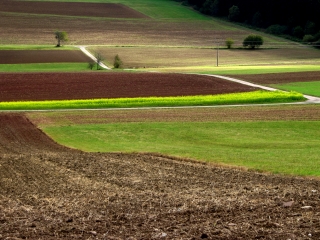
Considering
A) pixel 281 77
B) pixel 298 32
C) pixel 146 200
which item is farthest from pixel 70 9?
pixel 146 200

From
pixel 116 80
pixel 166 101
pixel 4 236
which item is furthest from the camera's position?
pixel 116 80

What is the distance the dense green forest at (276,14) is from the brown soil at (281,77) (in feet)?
146

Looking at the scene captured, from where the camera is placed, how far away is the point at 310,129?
35.0 meters

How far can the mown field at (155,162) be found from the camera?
41.4 ft

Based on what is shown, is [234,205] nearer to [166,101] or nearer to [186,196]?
[186,196]

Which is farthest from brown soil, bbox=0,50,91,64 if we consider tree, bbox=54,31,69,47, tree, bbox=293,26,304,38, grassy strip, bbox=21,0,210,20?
tree, bbox=293,26,304,38

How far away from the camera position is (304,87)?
185 feet

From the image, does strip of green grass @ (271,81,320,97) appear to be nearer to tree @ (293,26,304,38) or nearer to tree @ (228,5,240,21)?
tree @ (293,26,304,38)

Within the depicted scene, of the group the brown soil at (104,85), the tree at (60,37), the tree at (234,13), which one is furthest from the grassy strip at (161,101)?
the tree at (234,13)

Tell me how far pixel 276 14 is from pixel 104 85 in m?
80.4

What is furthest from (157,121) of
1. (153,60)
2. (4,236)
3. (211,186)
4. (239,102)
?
(153,60)

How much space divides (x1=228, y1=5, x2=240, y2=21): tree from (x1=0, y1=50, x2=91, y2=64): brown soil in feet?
165

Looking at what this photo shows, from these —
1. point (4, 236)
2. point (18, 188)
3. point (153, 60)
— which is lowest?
point (153, 60)

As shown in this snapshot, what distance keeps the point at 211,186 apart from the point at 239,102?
30.6m
